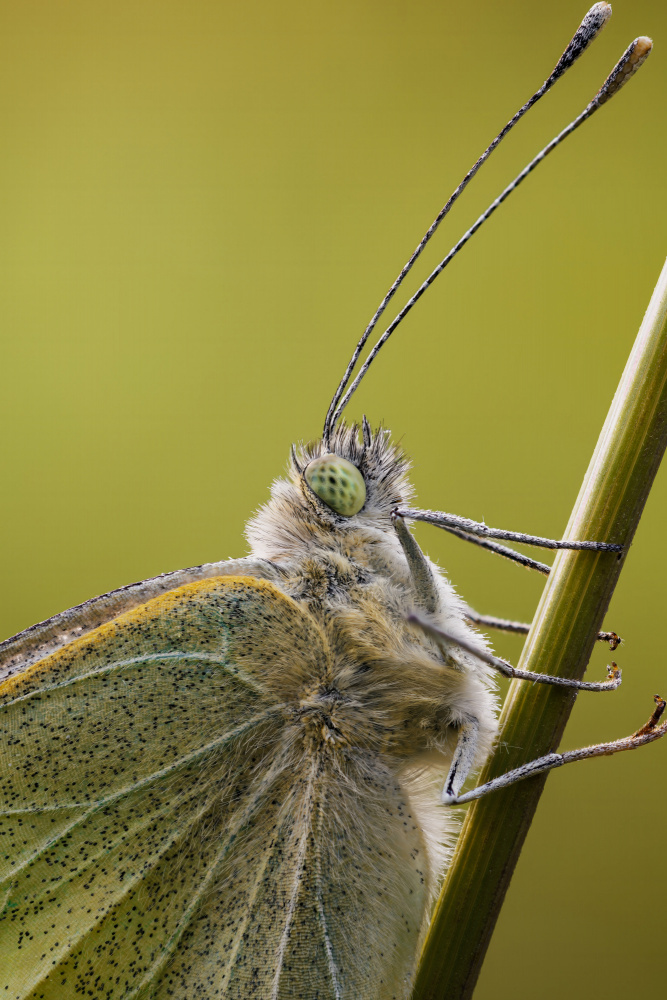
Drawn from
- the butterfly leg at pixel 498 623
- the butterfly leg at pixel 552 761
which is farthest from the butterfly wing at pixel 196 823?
the butterfly leg at pixel 498 623

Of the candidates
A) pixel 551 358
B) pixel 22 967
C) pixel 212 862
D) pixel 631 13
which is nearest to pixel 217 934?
pixel 212 862

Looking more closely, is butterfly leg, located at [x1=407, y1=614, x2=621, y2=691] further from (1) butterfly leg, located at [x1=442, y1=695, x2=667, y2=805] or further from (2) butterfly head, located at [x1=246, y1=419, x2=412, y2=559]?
(2) butterfly head, located at [x1=246, y1=419, x2=412, y2=559]

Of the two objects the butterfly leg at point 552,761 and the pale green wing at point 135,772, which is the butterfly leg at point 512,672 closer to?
the butterfly leg at point 552,761

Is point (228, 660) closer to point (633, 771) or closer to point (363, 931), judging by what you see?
point (363, 931)

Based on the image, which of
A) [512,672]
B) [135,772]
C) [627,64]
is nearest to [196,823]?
[135,772]

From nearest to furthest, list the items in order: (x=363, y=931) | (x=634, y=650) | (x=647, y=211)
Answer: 1. (x=363, y=931)
2. (x=634, y=650)
3. (x=647, y=211)

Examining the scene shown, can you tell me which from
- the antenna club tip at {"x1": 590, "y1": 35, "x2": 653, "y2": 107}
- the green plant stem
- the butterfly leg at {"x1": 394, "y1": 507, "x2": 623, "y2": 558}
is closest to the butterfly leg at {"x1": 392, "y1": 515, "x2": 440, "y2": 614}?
the butterfly leg at {"x1": 394, "y1": 507, "x2": 623, "y2": 558}

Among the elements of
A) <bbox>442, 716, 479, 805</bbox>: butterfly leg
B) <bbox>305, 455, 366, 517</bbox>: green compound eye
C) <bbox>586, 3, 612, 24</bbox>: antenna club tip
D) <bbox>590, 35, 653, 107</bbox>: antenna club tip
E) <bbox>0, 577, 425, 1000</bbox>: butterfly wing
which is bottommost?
<bbox>0, 577, 425, 1000</bbox>: butterfly wing
